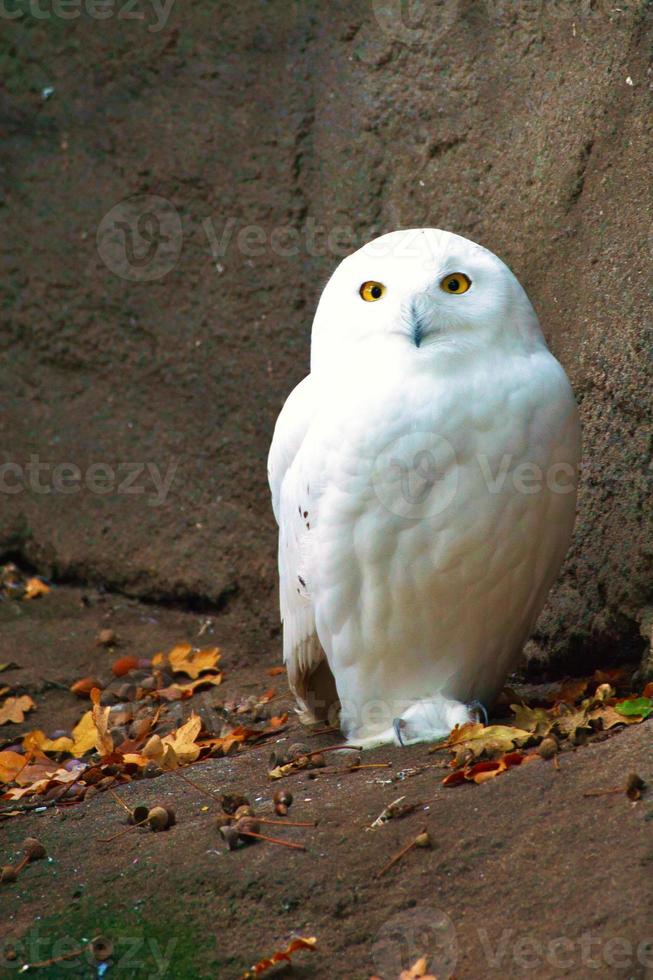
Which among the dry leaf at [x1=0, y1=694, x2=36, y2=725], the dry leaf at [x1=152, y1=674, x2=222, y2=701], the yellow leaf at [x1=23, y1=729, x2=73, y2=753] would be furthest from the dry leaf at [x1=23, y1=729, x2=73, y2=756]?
the dry leaf at [x1=152, y1=674, x2=222, y2=701]

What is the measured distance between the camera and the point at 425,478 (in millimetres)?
3541

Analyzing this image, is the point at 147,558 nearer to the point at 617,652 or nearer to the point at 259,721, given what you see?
the point at 259,721

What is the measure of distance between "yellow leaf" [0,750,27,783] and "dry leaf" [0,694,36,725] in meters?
0.50

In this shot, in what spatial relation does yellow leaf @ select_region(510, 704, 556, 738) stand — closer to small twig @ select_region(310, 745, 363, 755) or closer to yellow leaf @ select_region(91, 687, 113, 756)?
small twig @ select_region(310, 745, 363, 755)

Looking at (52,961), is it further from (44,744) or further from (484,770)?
(44,744)

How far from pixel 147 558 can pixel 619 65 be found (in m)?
3.20

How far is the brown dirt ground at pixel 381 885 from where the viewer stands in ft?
8.77

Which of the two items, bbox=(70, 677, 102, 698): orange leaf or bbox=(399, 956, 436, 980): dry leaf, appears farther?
bbox=(70, 677, 102, 698): orange leaf

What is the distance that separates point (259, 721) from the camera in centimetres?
480

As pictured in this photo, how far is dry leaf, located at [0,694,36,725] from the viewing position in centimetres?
511

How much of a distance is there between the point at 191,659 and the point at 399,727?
2.05 metres

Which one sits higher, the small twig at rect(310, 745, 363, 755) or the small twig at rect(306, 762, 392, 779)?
the small twig at rect(306, 762, 392, 779)

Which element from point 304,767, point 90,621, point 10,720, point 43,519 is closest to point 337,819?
point 304,767

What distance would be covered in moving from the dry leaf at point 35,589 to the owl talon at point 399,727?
300 cm
